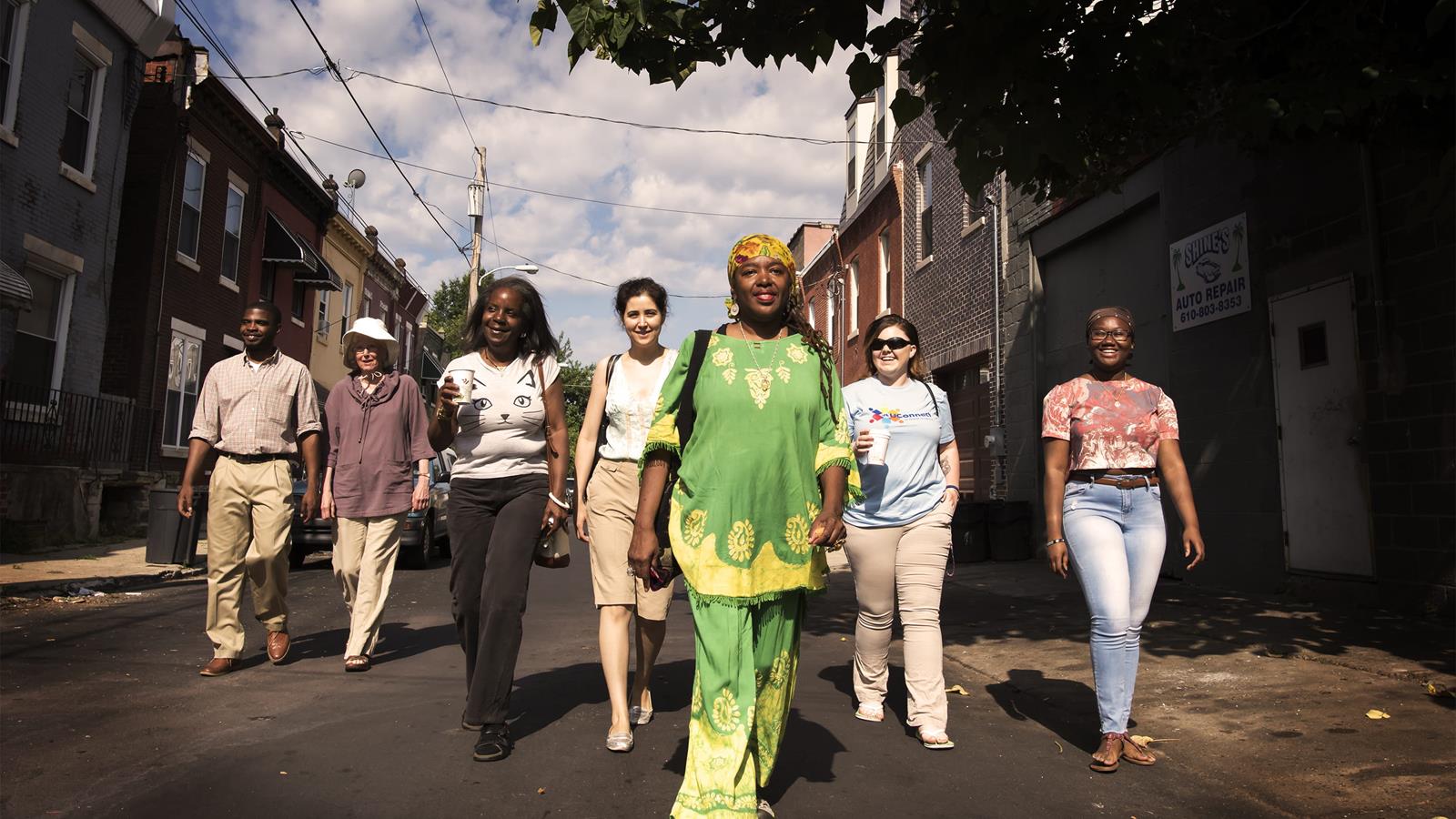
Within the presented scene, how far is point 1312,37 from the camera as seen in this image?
6.62 m

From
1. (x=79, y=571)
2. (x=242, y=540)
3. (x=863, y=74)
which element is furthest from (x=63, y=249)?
(x=863, y=74)

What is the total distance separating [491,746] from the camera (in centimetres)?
409

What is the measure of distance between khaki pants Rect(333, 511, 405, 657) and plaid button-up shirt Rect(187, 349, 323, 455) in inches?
25.2

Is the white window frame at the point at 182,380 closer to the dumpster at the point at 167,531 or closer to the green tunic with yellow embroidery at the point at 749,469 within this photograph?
the dumpster at the point at 167,531

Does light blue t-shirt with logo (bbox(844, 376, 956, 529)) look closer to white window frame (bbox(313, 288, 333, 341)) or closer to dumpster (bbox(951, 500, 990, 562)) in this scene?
dumpster (bbox(951, 500, 990, 562))

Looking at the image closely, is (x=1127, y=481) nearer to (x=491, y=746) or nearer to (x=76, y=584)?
(x=491, y=746)

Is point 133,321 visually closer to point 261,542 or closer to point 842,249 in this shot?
point 261,542

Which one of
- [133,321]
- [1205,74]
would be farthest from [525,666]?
[133,321]

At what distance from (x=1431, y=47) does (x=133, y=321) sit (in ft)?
61.6

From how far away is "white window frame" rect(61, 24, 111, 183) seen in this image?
15570mm

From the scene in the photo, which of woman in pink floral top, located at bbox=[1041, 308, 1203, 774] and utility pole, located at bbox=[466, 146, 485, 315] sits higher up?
utility pole, located at bbox=[466, 146, 485, 315]

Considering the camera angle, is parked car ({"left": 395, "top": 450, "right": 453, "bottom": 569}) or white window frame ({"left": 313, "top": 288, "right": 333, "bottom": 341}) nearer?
parked car ({"left": 395, "top": 450, "right": 453, "bottom": 569})

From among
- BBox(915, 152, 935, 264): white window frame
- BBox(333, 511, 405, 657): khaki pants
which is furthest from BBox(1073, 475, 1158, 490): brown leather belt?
BBox(915, 152, 935, 264): white window frame

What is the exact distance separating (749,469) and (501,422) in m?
1.96
